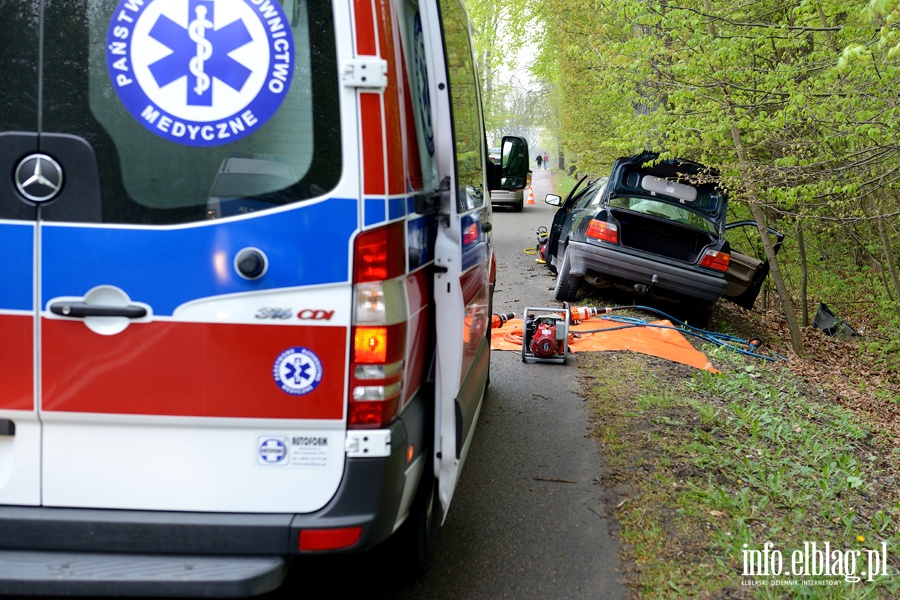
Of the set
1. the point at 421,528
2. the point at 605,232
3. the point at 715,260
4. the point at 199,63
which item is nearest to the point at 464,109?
the point at 199,63

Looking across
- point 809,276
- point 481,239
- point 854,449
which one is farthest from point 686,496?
point 809,276

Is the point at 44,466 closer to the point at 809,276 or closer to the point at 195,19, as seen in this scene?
the point at 195,19

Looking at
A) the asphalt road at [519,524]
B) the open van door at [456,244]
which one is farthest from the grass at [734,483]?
the open van door at [456,244]

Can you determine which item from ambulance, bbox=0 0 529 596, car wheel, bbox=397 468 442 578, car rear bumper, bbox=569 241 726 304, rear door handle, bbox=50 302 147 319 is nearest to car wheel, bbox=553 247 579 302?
car rear bumper, bbox=569 241 726 304

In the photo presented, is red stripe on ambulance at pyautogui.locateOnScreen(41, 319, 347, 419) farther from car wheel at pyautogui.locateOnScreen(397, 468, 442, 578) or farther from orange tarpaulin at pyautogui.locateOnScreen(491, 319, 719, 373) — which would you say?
orange tarpaulin at pyautogui.locateOnScreen(491, 319, 719, 373)

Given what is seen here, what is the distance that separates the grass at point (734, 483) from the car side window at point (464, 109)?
187 cm

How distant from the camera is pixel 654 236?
1060 centimetres

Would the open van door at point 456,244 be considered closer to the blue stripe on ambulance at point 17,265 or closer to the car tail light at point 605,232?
the blue stripe on ambulance at point 17,265

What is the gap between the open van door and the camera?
3.15 meters

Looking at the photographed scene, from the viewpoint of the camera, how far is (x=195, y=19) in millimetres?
2568

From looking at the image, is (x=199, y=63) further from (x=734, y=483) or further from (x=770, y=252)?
(x=770, y=252)

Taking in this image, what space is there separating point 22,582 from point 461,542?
2.13m

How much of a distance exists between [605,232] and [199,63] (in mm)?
8245

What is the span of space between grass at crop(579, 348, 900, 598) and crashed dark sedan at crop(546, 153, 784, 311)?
262cm
